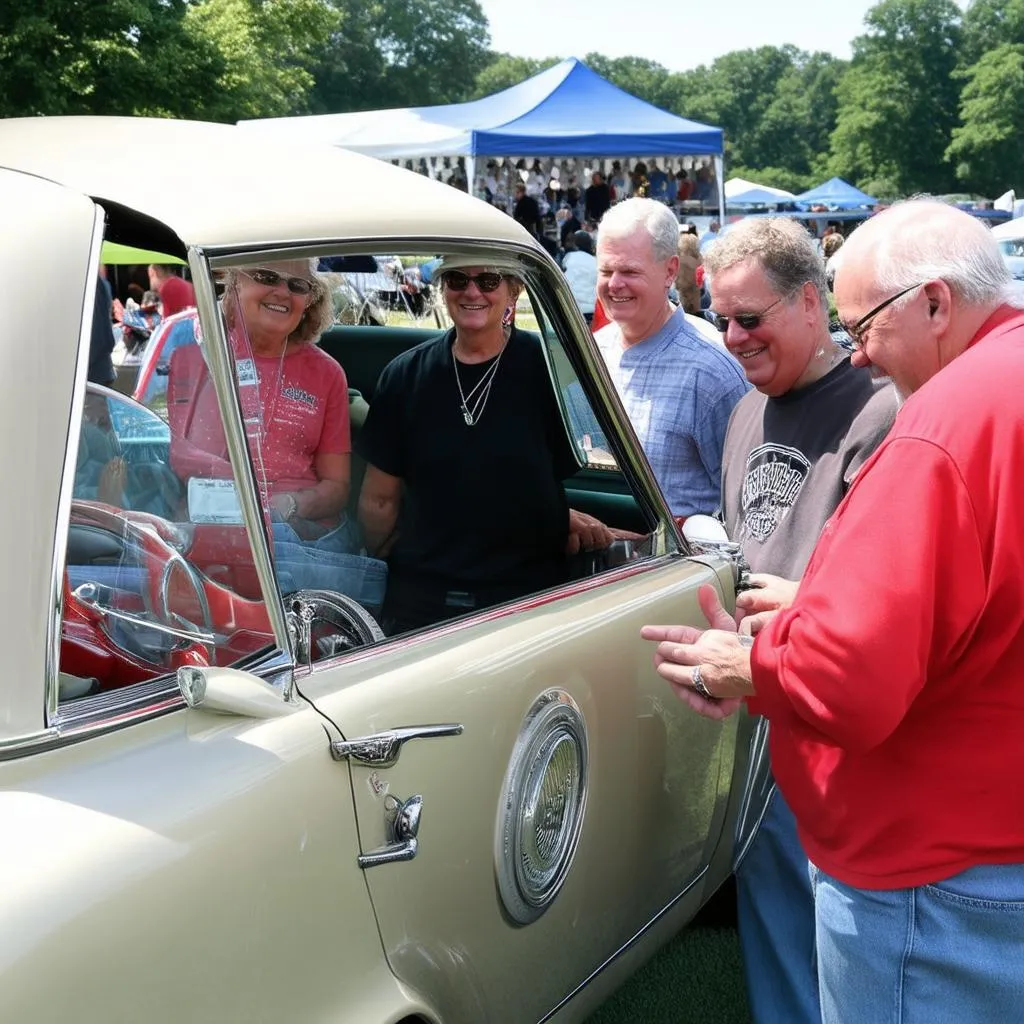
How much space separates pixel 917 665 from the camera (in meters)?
1.64

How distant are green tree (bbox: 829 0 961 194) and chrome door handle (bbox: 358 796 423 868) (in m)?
84.1

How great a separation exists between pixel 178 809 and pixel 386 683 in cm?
42

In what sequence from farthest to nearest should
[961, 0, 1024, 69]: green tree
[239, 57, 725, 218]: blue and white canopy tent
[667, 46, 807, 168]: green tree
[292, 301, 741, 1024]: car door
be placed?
1. [667, 46, 807, 168]: green tree
2. [961, 0, 1024, 69]: green tree
3. [239, 57, 725, 218]: blue and white canopy tent
4. [292, 301, 741, 1024]: car door

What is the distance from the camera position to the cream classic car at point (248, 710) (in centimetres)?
131

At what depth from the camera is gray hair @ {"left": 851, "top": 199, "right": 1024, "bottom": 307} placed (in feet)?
6.07

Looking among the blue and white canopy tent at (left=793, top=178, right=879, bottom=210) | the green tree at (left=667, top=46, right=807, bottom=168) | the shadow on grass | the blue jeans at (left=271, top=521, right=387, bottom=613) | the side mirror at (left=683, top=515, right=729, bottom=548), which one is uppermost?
the green tree at (left=667, top=46, right=807, bottom=168)

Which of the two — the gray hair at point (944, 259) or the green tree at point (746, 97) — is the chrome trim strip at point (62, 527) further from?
the green tree at point (746, 97)

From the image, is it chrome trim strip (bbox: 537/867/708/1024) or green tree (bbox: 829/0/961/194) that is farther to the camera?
green tree (bbox: 829/0/961/194)

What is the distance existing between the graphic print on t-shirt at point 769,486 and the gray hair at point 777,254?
0.38m

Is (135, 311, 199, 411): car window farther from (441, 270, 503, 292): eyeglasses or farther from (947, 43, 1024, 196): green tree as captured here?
(947, 43, 1024, 196): green tree

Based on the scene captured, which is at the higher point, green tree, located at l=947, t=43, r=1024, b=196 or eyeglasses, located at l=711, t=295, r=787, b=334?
green tree, located at l=947, t=43, r=1024, b=196

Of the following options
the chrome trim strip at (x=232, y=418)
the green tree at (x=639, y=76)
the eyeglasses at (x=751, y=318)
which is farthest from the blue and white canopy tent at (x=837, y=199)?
the green tree at (x=639, y=76)

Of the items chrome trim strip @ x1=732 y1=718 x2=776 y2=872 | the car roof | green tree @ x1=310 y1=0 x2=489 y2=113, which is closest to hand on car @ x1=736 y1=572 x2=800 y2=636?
chrome trim strip @ x1=732 y1=718 x2=776 y2=872

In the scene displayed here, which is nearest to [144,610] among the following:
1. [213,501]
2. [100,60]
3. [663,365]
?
[213,501]
